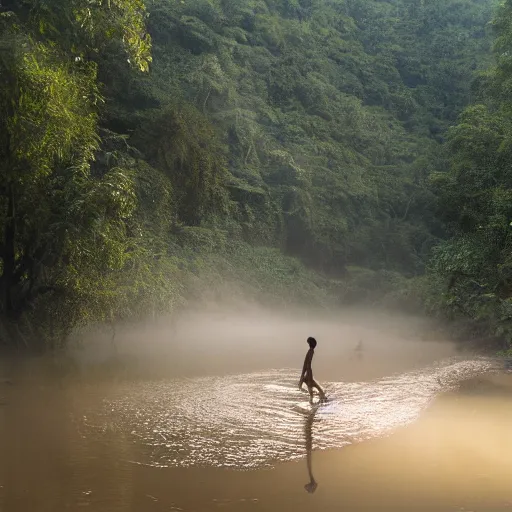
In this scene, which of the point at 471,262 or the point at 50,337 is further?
the point at 471,262

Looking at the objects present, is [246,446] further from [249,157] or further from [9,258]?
[249,157]

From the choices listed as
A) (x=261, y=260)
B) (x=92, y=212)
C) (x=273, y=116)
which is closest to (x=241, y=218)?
(x=261, y=260)

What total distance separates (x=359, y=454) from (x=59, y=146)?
31.1 feet

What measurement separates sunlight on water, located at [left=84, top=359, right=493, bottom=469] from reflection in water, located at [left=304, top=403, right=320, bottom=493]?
0.08m

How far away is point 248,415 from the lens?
11.1m

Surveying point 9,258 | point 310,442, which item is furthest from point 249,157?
point 310,442

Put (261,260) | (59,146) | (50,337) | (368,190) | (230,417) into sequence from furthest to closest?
(368,190) → (261,260) → (50,337) → (59,146) → (230,417)

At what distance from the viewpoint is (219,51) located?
4347 centimetres

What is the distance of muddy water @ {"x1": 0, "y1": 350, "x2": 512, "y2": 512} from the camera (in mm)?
7160

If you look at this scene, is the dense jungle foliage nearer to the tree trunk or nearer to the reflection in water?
the tree trunk

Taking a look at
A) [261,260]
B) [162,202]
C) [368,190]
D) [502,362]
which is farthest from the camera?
[368,190]

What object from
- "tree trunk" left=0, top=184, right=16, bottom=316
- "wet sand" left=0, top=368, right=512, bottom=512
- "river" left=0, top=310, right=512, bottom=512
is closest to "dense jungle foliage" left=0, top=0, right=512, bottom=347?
"tree trunk" left=0, top=184, right=16, bottom=316

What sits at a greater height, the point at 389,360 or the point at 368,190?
the point at 368,190

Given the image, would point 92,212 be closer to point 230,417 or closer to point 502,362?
point 230,417
